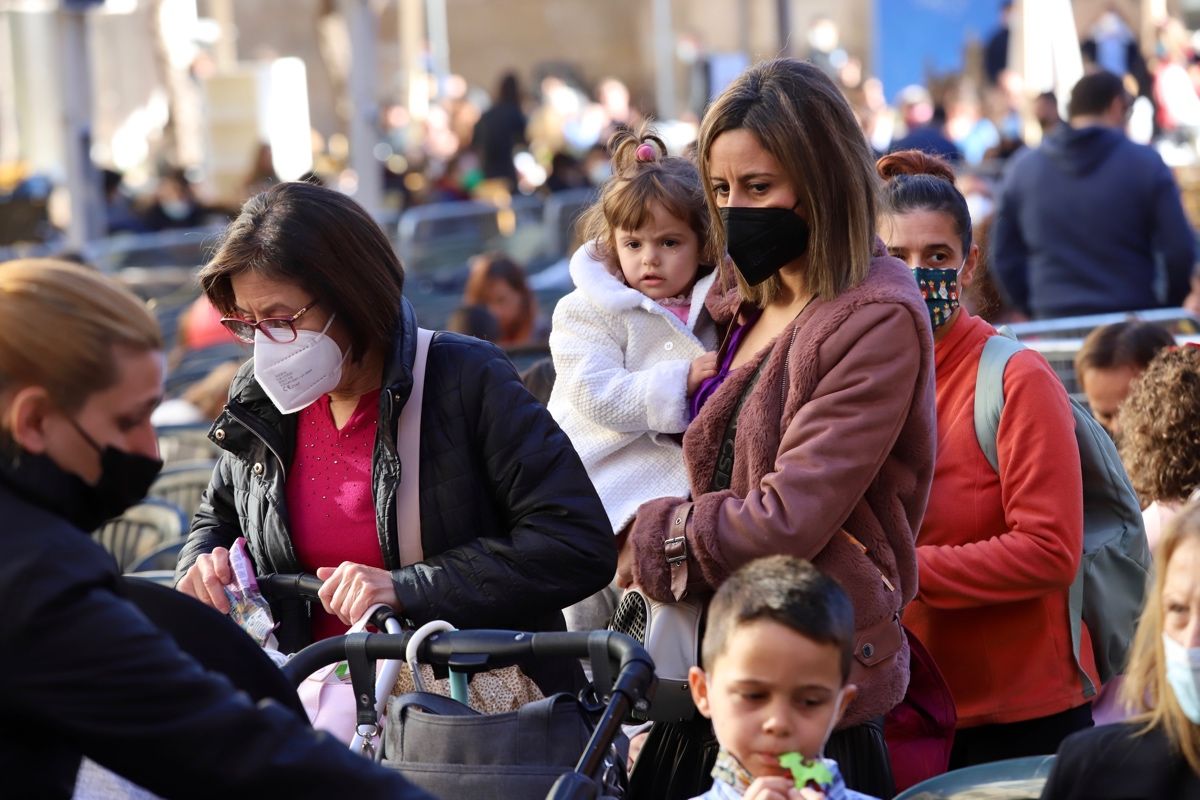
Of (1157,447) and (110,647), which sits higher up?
(110,647)

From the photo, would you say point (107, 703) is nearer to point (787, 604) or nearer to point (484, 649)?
point (484, 649)

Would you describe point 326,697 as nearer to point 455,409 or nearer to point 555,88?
point 455,409

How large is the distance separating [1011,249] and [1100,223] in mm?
541

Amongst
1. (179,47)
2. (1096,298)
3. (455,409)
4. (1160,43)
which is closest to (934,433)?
(455,409)

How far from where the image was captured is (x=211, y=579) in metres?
3.46

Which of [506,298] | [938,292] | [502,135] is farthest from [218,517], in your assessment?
[502,135]

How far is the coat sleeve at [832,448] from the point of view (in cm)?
312

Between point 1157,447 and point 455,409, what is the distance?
1.77 meters

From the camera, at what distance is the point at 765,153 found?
3264 millimetres

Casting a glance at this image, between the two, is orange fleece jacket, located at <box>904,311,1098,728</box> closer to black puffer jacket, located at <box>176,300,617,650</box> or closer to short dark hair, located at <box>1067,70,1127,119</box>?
black puffer jacket, located at <box>176,300,617,650</box>

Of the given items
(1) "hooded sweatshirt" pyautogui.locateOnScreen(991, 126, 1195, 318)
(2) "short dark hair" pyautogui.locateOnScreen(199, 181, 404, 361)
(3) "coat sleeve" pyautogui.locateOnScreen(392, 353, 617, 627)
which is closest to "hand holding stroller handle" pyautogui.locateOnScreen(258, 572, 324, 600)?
(3) "coat sleeve" pyautogui.locateOnScreen(392, 353, 617, 627)

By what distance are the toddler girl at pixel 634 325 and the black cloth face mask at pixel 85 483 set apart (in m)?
1.46

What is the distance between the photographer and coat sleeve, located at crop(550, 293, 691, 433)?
3.64m

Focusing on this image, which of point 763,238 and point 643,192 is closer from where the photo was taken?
point 763,238
